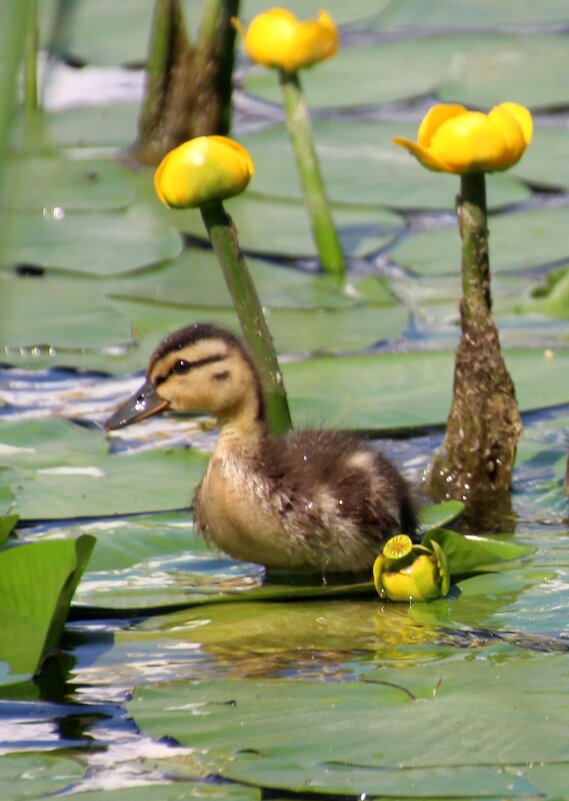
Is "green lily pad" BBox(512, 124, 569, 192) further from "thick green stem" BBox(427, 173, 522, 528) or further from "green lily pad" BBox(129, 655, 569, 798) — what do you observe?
"green lily pad" BBox(129, 655, 569, 798)

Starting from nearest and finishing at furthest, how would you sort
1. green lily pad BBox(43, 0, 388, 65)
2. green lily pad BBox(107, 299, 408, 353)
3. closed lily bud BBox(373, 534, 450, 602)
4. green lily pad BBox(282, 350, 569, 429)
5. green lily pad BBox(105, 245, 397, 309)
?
closed lily bud BBox(373, 534, 450, 602) → green lily pad BBox(282, 350, 569, 429) → green lily pad BBox(107, 299, 408, 353) → green lily pad BBox(105, 245, 397, 309) → green lily pad BBox(43, 0, 388, 65)

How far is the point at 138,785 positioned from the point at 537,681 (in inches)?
25.8

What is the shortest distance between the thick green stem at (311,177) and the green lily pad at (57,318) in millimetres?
748

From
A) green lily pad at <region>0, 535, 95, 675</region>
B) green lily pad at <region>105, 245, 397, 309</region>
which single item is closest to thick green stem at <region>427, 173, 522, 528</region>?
green lily pad at <region>0, 535, 95, 675</region>

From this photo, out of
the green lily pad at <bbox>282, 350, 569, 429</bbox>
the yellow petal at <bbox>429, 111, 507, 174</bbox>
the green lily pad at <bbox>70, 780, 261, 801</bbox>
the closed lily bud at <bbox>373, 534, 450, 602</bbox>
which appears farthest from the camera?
the green lily pad at <bbox>282, 350, 569, 429</bbox>

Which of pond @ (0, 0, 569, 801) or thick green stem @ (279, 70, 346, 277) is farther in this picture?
thick green stem @ (279, 70, 346, 277)

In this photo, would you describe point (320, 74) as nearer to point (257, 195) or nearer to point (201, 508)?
point (257, 195)

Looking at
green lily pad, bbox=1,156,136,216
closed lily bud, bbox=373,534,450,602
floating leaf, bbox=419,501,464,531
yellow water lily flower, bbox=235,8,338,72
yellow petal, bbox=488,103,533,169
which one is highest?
yellow water lily flower, bbox=235,8,338,72

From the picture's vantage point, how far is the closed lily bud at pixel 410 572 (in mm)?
2867

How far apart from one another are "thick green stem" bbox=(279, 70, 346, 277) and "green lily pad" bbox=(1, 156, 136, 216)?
2.98 feet

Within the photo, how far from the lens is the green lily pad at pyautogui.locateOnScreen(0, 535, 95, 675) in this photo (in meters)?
2.47

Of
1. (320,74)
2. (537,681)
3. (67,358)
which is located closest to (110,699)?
(537,681)

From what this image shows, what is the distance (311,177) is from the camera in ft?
15.8

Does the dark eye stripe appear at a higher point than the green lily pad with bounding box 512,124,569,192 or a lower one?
lower
